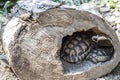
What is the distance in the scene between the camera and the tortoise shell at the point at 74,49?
283 centimetres

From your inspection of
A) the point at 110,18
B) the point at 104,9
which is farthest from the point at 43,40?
the point at 104,9

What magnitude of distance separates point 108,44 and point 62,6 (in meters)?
0.63

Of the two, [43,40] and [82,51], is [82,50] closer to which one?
[82,51]

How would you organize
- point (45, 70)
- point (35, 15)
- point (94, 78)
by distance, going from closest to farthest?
1. point (35, 15)
2. point (45, 70)
3. point (94, 78)

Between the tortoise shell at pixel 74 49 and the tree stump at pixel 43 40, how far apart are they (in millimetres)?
169

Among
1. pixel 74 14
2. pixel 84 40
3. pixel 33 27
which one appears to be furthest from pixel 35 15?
pixel 84 40

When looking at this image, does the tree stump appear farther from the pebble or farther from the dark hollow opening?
the pebble

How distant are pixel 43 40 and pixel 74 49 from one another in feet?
1.22

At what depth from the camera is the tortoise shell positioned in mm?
2830

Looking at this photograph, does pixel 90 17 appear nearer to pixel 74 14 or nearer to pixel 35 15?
pixel 74 14

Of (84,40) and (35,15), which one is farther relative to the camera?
(84,40)

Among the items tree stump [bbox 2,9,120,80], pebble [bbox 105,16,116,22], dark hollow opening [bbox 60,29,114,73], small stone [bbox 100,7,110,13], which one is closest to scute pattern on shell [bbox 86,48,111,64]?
dark hollow opening [bbox 60,29,114,73]

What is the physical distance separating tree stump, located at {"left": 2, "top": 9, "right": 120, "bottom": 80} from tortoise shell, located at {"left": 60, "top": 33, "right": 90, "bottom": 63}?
0.17 metres

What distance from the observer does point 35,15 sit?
96.8 inches
